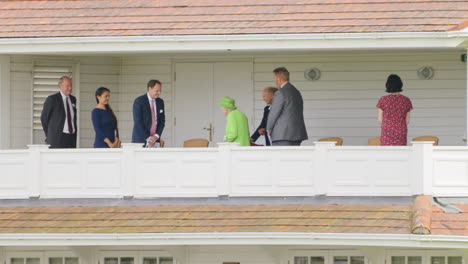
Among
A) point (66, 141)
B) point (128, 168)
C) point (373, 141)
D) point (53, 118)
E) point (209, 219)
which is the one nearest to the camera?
point (209, 219)

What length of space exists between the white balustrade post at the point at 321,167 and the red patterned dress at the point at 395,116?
0.86m

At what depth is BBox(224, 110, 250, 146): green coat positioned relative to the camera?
65.6 ft

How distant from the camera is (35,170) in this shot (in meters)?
20.0

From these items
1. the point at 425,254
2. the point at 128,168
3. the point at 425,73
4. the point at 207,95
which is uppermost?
the point at 425,73

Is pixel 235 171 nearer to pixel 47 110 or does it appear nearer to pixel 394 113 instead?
pixel 394 113

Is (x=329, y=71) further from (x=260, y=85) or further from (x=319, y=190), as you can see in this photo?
(x=319, y=190)

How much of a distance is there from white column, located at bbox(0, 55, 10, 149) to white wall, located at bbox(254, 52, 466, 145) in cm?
407

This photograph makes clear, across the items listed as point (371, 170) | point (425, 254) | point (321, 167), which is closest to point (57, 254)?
point (321, 167)

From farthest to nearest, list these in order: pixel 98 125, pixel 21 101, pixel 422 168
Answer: pixel 21 101 → pixel 98 125 → pixel 422 168

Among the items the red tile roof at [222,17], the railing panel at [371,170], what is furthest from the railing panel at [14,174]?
the railing panel at [371,170]

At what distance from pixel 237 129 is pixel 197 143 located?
2.37 meters

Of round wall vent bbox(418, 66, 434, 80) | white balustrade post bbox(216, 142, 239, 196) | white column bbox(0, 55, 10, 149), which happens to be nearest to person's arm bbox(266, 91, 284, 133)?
white balustrade post bbox(216, 142, 239, 196)

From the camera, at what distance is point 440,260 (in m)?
19.9

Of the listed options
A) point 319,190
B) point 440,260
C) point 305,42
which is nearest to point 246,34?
point 305,42
